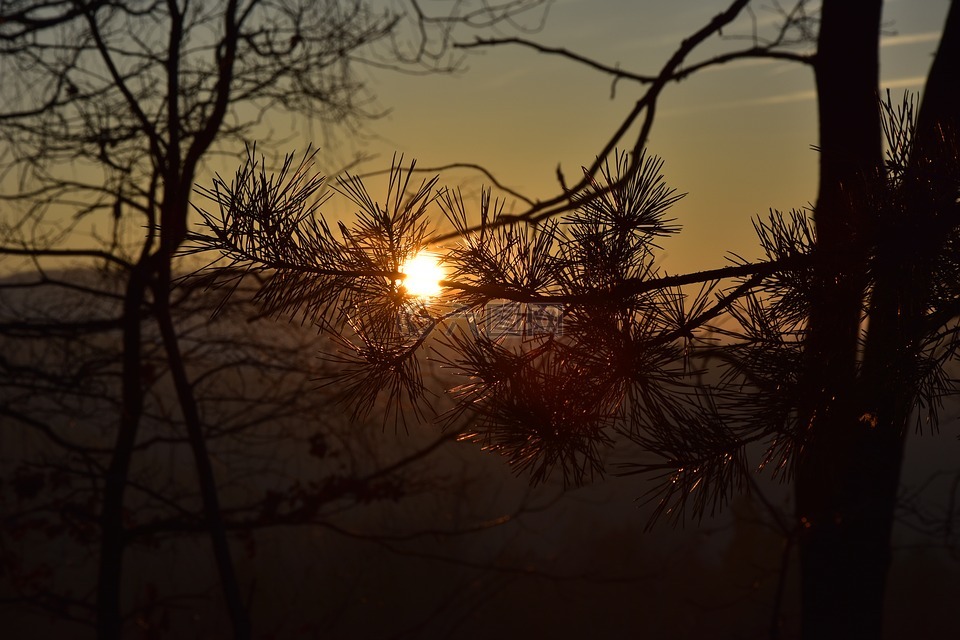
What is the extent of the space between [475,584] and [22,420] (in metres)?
2.56

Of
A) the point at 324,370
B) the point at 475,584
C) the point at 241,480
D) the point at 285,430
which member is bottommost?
the point at 475,584

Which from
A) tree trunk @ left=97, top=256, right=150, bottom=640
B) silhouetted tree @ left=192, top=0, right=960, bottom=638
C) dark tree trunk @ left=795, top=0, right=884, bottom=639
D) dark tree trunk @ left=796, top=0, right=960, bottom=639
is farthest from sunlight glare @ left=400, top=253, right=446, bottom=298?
tree trunk @ left=97, top=256, right=150, bottom=640

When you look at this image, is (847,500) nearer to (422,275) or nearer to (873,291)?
(873,291)

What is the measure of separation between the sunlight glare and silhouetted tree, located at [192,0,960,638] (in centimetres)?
1

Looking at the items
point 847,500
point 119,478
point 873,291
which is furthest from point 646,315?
point 119,478

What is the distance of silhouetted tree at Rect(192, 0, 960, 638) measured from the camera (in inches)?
44.8

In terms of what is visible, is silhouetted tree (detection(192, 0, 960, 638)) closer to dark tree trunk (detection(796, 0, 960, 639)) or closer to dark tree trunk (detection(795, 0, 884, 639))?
dark tree trunk (detection(796, 0, 960, 639))

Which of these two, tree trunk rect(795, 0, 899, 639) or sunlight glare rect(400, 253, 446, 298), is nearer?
sunlight glare rect(400, 253, 446, 298)

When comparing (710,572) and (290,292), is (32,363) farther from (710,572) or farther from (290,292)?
(710,572)

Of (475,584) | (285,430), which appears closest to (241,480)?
(285,430)

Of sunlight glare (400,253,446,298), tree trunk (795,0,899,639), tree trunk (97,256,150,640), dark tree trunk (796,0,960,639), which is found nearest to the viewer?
dark tree trunk (796,0,960,639)

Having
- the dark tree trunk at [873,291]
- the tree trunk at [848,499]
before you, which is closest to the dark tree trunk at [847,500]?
the tree trunk at [848,499]

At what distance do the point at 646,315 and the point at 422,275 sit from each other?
35cm

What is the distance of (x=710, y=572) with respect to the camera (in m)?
7.08
